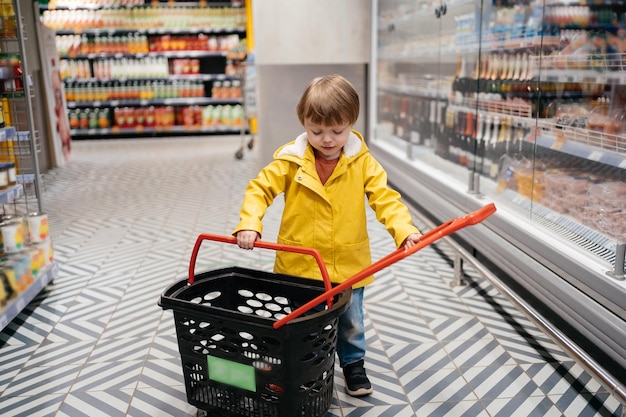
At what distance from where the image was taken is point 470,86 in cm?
412

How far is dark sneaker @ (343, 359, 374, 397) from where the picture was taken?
2.31 meters

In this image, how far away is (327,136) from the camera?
2.02 metres

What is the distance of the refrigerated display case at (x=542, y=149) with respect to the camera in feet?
8.04

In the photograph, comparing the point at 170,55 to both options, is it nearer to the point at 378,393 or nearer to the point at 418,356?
the point at 418,356

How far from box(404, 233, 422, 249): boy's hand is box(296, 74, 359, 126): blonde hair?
0.45 meters

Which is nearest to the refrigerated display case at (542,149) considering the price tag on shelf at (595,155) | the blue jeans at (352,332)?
the price tag on shelf at (595,155)

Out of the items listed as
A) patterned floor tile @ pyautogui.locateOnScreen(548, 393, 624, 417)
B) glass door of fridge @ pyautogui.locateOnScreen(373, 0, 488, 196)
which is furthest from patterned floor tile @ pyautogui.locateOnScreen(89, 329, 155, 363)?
glass door of fridge @ pyautogui.locateOnScreen(373, 0, 488, 196)

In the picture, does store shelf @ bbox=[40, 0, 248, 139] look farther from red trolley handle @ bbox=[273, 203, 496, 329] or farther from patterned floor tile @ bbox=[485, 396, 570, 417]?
red trolley handle @ bbox=[273, 203, 496, 329]

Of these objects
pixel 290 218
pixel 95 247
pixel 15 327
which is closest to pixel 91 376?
pixel 15 327

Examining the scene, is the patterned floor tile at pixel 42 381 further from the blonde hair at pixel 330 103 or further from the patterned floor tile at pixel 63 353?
the blonde hair at pixel 330 103

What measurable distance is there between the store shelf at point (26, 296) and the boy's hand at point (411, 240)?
2066 millimetres

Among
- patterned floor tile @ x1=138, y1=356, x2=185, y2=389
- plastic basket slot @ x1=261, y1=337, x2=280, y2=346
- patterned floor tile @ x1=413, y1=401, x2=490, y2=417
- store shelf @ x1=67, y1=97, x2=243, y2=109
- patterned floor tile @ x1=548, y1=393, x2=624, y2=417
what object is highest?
store shelf @ x1=67, y1=97, x2=243, y2=109

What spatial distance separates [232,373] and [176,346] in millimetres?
967

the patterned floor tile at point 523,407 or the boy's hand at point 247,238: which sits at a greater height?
the boy's hand at point 247,238
